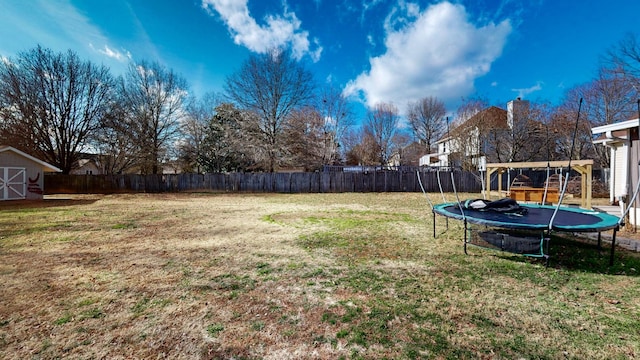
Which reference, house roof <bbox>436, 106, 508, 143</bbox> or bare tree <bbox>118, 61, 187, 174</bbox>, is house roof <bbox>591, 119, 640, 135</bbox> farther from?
bare tree <bbox>118, 61, 187, 174</bbox>

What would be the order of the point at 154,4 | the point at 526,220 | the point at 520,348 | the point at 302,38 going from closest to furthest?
the point at 520,348 → the point at 526,220 → the point at 154,4 → the point at 302,38

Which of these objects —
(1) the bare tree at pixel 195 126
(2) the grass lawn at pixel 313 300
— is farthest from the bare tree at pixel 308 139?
(2) the grass lawn at pixel 313 300

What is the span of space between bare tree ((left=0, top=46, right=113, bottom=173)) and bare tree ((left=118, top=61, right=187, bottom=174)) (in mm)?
1461

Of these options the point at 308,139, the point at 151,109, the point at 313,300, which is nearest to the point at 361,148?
the point at 308,139

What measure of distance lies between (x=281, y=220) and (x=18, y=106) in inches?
847

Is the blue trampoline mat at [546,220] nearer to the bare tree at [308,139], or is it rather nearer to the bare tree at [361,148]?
the bare tree at [308,139]

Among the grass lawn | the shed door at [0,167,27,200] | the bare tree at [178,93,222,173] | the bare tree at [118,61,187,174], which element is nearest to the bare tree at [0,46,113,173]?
the bare tree at [118,61,187,174]

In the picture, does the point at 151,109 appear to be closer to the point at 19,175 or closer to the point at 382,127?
the point at 19,175

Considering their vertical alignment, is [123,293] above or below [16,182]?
below

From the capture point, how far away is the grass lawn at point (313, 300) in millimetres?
1960

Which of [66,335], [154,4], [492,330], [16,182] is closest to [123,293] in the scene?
[66,335]

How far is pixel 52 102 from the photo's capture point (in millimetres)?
17781

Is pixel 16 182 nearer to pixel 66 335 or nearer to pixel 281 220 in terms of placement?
pixel 281 220

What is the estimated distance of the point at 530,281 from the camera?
10.4 feet
